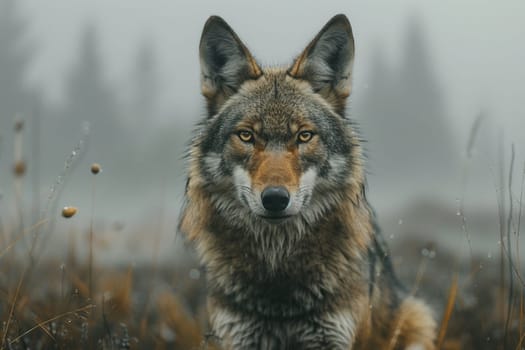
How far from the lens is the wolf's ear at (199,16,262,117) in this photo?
13.8 feet

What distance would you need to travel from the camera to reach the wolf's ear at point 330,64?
4.24 m

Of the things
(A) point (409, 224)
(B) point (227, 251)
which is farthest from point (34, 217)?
(A) point (409, 224)

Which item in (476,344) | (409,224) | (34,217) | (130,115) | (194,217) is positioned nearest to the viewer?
(194,217)

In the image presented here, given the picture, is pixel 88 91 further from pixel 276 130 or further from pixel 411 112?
pixel 276 130

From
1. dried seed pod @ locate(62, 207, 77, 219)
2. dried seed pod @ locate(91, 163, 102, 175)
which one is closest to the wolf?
dried seed pod @ locate(91, 163, 102, 175)

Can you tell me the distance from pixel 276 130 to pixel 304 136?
0.23 metres

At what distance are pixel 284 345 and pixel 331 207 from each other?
1055 millimetres

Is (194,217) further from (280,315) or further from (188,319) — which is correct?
(188,319)

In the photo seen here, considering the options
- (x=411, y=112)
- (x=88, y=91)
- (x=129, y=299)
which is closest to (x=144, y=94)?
(x=88, y=91)

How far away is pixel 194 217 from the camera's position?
175 inches

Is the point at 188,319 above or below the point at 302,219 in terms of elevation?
below

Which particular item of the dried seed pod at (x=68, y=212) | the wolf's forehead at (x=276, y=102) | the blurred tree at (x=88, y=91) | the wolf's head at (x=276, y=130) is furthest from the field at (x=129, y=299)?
A: the blurred tree at (x=88, y=91)

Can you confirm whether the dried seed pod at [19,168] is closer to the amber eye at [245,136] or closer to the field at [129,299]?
the field at [129,299]

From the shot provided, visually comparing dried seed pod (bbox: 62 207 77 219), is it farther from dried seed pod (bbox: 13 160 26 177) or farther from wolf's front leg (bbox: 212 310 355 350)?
wolf's front leg (bbox: 212 310 355 350)
